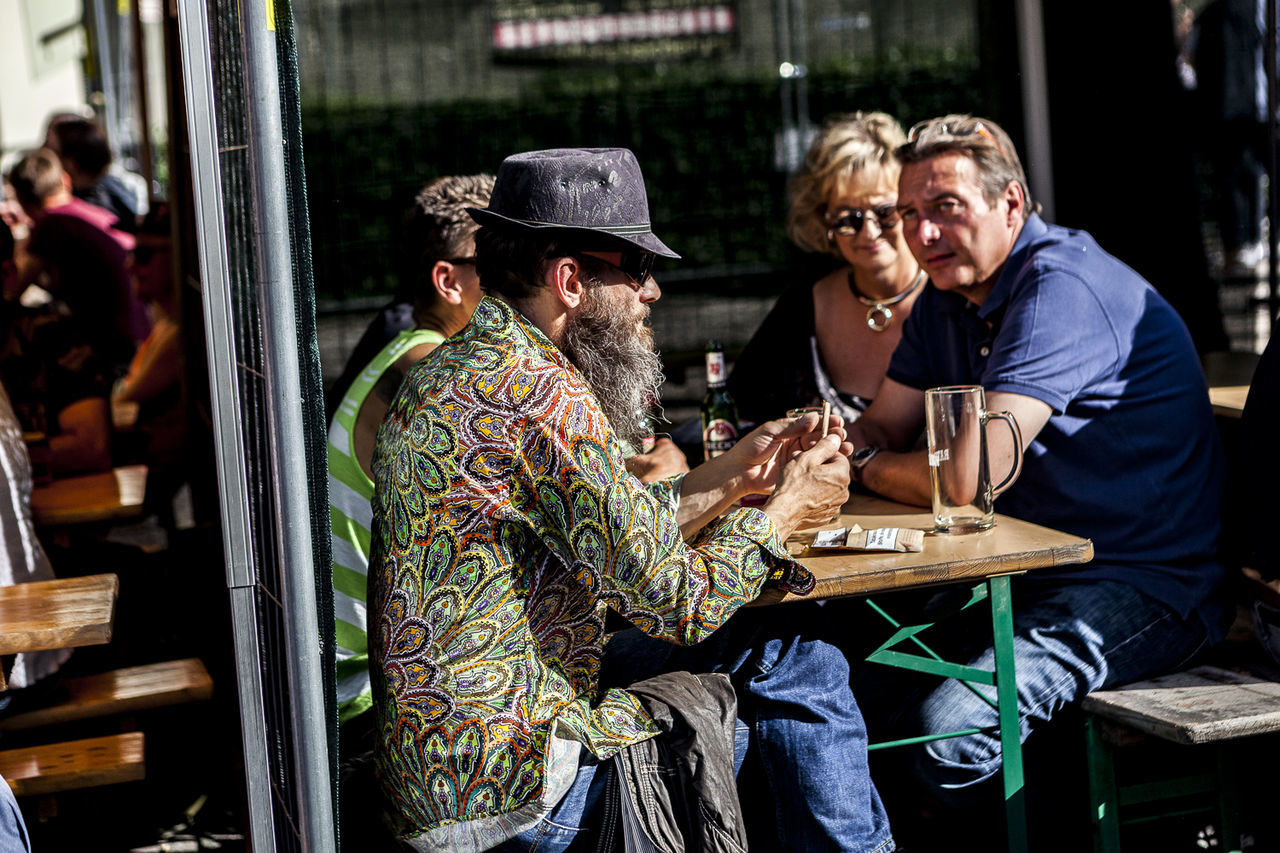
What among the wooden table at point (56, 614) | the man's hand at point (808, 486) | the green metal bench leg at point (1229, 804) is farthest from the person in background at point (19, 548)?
the green metal bench leg at point (1229, 804)

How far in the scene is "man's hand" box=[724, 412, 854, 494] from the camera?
8.70ft

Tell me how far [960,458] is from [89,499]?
295 cm

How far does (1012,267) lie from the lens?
306 cm

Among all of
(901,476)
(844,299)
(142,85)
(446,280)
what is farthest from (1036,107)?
(142,85)

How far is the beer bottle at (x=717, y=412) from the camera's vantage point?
3.29m

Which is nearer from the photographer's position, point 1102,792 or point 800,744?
point 800,744

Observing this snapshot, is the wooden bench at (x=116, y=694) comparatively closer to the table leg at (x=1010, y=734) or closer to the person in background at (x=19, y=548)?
the person in background at (x=19, y=548)

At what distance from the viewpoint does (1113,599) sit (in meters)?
2.84

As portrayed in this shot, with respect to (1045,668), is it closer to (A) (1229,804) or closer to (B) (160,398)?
(A) (1229,804)

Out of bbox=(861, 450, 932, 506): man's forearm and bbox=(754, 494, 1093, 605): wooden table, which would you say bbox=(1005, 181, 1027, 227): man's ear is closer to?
bbox=(861, 450, 932, 506): man's forearm

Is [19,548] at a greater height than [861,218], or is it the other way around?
[861,218]

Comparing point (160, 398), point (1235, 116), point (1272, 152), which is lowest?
point (160, 398)

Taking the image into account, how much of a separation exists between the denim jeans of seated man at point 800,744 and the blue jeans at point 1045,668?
0.31 meters

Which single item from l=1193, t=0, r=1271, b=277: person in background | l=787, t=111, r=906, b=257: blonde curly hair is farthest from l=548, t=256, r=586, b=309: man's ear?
l=1193, t=0, r=1271, b=277: person in background
